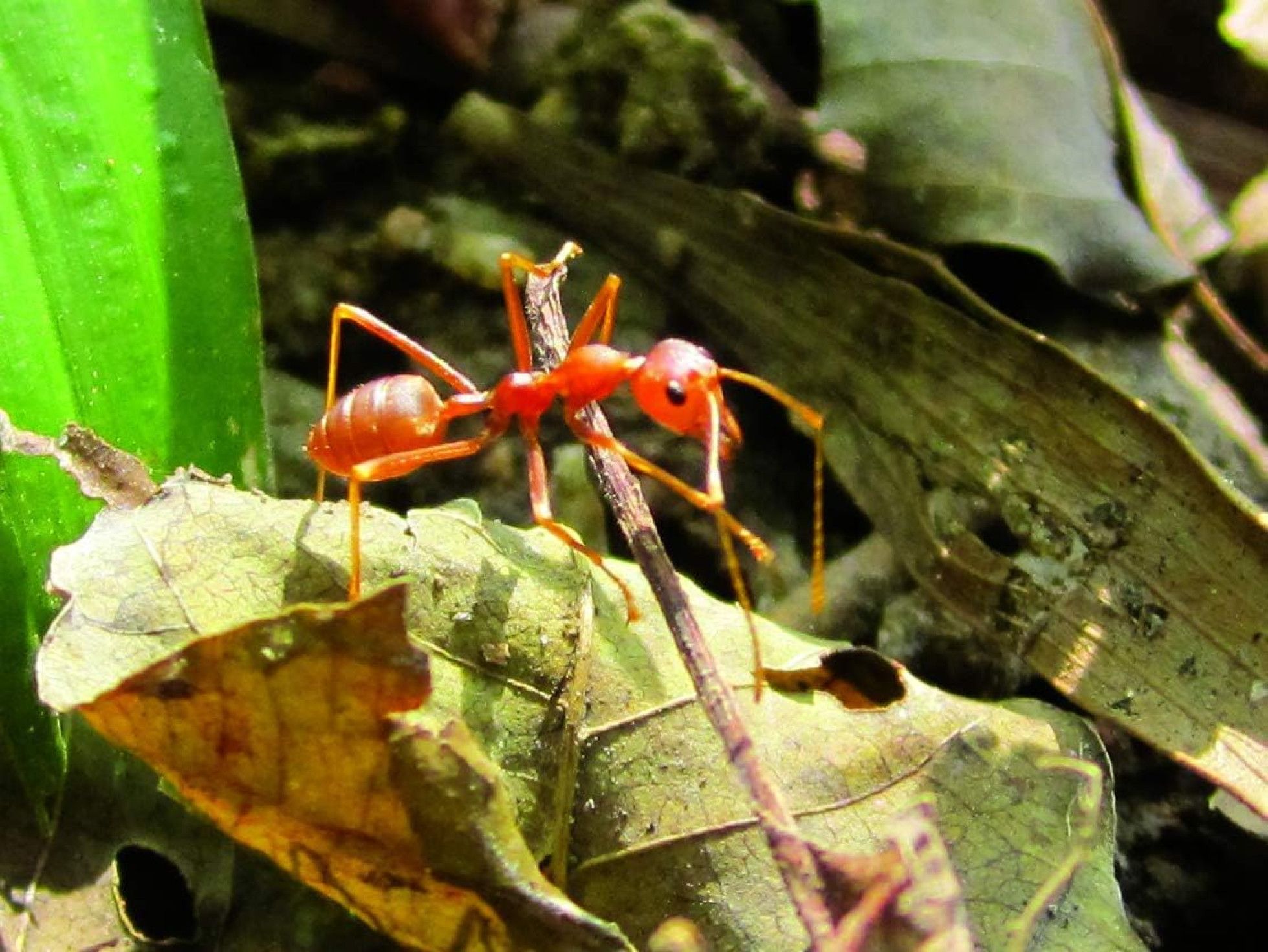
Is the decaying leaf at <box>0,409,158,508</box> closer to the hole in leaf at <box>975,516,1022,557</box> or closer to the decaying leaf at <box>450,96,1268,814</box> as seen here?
the decaying leaf at <box>450,96,1268,814</box>

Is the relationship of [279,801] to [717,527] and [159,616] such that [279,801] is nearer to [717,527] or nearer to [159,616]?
[159,616]

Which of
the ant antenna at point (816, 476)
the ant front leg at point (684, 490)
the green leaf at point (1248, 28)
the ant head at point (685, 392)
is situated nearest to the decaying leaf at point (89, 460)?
the ant front leg at point (684, 490)

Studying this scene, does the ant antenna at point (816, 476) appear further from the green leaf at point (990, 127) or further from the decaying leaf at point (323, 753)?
the decaying leaf at point (323, 753)

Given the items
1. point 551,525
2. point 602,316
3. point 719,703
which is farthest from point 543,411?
point 719,703

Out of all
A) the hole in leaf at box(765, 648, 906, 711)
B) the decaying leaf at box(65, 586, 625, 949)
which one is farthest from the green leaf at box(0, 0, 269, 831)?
the hole in leaf at box(765, 648, 906, 711)

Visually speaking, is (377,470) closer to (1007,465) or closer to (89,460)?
(89,460)

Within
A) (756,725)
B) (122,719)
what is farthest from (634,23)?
(122,719)
